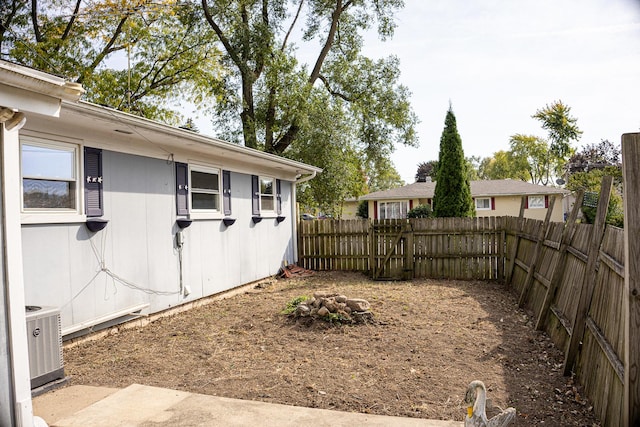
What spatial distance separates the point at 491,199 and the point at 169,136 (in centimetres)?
2281

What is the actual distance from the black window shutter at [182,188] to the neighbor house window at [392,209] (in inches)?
808

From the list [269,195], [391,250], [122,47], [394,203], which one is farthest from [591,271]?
[394,203]

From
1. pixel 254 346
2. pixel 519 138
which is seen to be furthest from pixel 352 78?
pixel 519 138

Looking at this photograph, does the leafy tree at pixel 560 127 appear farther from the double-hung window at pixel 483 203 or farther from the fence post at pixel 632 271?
the fence post at pixel 632 271

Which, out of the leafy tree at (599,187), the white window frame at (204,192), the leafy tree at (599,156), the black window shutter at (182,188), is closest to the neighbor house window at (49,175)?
the black window shutter at (182,188)

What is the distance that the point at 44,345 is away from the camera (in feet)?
13.2

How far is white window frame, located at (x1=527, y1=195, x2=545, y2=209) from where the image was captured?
25.5 m

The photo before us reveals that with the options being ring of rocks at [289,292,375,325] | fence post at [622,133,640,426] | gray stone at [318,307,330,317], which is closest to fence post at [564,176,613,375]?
fence post at [622,133,640,426]

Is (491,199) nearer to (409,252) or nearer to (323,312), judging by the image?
(409,252)

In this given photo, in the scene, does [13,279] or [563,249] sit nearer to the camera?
[13,279]

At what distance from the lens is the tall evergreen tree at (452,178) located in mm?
14023

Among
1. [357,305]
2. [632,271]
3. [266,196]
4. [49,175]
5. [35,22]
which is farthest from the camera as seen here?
[35,22]

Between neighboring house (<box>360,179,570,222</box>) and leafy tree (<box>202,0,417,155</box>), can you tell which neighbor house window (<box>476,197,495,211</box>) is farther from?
leafy tree (<box>202,0,417,155</box>)

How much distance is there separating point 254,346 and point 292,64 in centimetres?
1378
